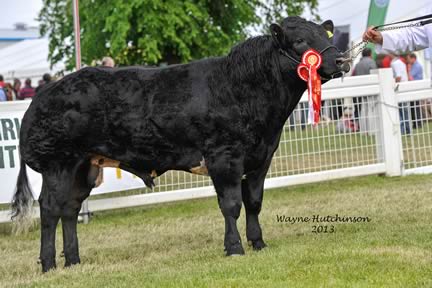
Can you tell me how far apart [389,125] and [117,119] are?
585 centimetres

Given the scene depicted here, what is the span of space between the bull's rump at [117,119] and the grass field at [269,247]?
3.23 feet

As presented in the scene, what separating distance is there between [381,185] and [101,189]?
387 cm

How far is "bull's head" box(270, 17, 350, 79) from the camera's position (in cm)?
621

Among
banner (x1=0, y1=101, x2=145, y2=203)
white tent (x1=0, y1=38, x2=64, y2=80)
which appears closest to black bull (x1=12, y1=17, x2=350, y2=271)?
banner (x1=0, y1=101, x2=145, y2=203)

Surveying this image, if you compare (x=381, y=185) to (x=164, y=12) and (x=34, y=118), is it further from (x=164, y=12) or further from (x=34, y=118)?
(x=164, y=12)

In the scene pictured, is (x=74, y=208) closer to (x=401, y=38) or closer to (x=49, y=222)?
(x=49, y=222)

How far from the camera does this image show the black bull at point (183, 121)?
638 centimetres

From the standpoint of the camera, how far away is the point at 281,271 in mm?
5629

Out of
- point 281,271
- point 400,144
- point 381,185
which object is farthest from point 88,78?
point 400,144

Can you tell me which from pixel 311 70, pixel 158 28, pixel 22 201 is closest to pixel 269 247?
pixel 311 70

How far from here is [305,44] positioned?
630cm

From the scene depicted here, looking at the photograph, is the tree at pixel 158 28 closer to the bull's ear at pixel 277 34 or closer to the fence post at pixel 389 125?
the fence post at pixel 389 125

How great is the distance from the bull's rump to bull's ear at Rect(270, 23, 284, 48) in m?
0.72

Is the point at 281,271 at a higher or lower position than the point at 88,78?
lower
